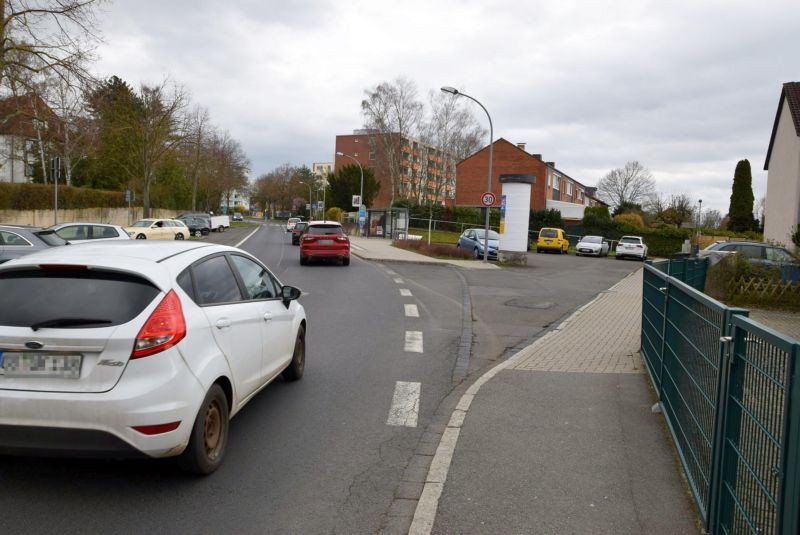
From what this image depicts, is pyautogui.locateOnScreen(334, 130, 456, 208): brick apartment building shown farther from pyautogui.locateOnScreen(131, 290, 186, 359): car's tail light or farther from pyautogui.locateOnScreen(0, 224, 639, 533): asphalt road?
pyautogui.locateOnScreen(131, 290, 186, 359): car's tail light

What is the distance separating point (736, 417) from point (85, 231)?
20.9 m

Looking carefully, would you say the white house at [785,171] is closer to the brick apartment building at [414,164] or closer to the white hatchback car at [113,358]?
the white hatchback car at [113,358]

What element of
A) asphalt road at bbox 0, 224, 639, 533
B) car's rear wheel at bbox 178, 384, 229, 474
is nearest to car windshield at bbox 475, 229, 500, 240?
asphalt road at bbox 0, 224, 639, 533

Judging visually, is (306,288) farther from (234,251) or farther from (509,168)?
(509,168)

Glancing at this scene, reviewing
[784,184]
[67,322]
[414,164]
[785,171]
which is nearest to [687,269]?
[67,322]

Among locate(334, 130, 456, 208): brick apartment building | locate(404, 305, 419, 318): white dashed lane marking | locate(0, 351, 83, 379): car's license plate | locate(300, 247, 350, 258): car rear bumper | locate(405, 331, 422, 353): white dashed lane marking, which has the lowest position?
locate(405, 331, 422, 353): white dashed lane marking

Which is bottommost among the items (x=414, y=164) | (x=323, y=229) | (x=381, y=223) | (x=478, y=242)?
(x=478, y=242)

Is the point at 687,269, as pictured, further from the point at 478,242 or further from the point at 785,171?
the point at 785,171

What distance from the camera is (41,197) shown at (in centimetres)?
3675

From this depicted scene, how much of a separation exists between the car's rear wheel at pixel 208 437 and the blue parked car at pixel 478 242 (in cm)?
2675

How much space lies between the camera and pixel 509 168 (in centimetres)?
6931

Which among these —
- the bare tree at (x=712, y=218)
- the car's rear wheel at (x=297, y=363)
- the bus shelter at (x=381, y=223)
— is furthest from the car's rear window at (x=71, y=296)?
the bare tree at (x=712, y=218)

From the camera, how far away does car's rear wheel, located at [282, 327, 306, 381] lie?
672 centimetres

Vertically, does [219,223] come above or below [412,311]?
above
